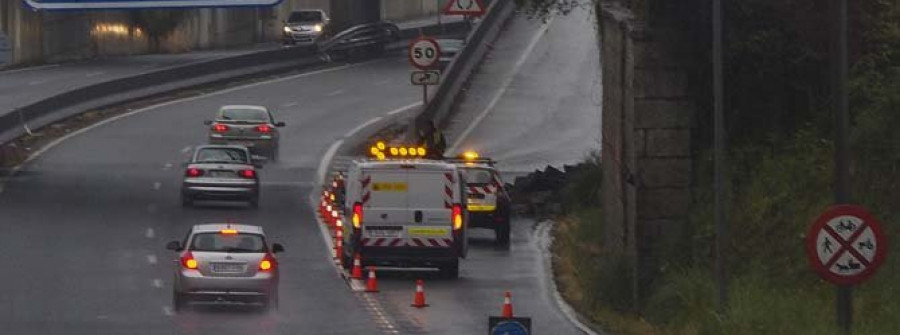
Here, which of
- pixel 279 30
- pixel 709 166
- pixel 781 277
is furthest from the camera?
pixel 279 30

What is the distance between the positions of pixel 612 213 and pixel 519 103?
30501 mm

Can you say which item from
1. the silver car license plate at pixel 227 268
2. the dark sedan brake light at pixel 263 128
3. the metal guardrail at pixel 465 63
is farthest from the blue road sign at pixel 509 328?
the dark sedan brake light at pixel 263 128

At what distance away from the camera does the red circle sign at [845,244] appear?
21.5 meters

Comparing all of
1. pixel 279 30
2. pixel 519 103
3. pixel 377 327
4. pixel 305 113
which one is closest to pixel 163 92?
pixel 305 113

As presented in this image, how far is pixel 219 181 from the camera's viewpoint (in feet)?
156

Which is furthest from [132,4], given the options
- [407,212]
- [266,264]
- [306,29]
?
[306,29]

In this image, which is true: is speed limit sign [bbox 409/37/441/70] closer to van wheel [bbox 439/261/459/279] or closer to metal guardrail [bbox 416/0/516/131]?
metal guardrail [bbox 416/0/516/131]

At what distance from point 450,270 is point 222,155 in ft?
39.0

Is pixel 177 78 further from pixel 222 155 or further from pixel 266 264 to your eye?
pixel 266 264

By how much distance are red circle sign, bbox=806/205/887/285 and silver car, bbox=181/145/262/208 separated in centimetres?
2688

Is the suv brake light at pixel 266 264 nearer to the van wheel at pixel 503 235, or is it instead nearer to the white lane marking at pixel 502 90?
the van wheel at pixel 503 235

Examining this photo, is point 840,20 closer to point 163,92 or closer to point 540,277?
point 540,277

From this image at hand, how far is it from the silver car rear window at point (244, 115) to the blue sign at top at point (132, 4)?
19.0ft

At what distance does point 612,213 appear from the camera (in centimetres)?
3894
